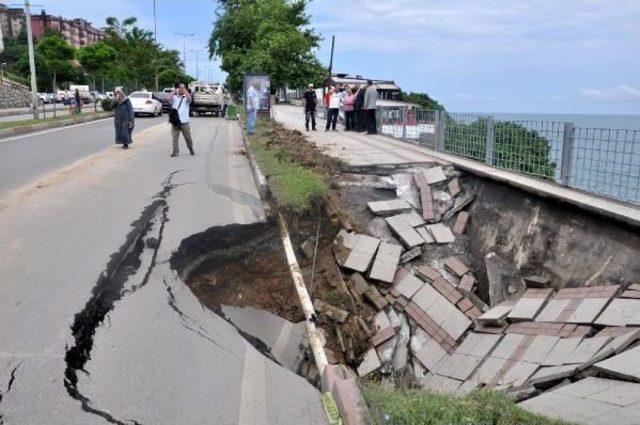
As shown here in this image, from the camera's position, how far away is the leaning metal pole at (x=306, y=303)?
472 centimetres

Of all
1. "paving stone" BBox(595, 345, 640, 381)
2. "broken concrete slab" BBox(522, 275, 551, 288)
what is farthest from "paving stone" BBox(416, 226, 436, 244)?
"paving stone" BBox(595, 345, 640, 381)

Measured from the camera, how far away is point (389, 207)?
973 centimetres

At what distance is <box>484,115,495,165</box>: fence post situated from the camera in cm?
1080

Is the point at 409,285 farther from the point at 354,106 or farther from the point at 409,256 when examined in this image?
the point at 354,106

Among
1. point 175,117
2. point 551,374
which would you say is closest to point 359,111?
point 175,117

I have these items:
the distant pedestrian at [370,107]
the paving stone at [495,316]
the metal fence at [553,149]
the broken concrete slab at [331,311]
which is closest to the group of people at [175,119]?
the distant pedestrian at [370,107]

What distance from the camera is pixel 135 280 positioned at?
5723mm

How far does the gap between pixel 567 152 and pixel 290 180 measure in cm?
435

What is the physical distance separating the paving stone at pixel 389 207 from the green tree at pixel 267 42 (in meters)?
21.1

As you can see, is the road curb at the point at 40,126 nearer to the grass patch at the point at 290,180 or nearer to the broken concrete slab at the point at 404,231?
the grass patch at the point at 290,180

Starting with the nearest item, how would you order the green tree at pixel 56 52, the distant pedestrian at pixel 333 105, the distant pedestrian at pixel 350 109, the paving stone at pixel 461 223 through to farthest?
1. the paving stone at pixel 461 223
2. the distant pedestrian at pixel 350 109
3. the distant pedestrian at pixel 333 105
4. the green tree at pixel 56 52

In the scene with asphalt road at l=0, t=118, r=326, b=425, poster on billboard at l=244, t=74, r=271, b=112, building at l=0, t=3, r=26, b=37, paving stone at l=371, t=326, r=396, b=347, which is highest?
building at l=0, t=3, r=26, b=37

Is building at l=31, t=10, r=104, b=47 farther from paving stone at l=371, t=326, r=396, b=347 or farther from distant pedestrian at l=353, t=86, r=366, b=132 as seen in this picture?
paving stone at l=371, t=326, r=396, b=347

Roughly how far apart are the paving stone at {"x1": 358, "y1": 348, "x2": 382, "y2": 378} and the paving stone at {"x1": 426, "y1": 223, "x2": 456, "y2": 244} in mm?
2636
